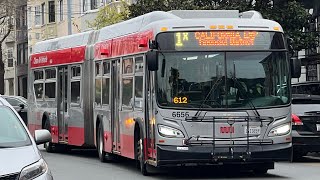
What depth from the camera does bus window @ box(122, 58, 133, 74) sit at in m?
14.9

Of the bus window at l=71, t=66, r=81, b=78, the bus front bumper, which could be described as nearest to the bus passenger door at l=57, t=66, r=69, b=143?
the bus window at l=71, t=66, r=81, b=78

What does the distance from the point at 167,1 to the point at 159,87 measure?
1458 cm

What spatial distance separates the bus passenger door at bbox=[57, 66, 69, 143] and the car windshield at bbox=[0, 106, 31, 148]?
1066 cm

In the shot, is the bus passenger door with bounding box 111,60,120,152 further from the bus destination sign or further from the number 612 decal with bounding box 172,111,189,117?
the number 612 decal with bounding box 172,111,189,117

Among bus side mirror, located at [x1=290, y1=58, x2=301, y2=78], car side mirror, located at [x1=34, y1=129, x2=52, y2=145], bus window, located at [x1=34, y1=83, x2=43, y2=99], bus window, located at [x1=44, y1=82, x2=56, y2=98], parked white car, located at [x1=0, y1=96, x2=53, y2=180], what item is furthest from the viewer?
bus window, located at [x1=34, y1=83, x2=43, y2=99]

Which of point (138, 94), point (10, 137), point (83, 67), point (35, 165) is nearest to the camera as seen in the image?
point (35, 165)

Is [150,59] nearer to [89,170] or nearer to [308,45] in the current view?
[89,170]

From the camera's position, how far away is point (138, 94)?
46.9 feet

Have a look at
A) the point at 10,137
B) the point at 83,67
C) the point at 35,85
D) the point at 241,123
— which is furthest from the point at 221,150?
the point at 35,85

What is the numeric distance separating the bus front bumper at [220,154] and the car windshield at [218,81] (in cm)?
76

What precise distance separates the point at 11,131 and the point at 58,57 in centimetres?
1177

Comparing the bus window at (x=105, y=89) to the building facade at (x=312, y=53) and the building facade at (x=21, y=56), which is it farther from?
the building facade at (x=21, y=56)

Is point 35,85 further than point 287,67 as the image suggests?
Yes

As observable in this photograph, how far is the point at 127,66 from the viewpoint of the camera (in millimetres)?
15086
